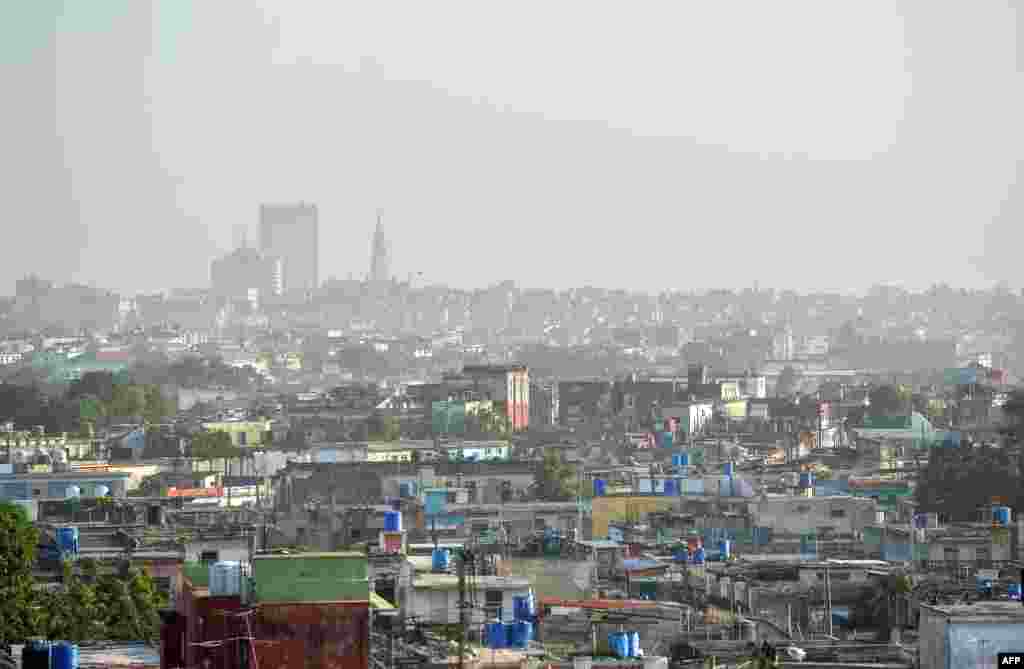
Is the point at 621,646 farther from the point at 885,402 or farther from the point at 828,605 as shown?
the point at 885,402

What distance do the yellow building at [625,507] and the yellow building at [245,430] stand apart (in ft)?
71.0

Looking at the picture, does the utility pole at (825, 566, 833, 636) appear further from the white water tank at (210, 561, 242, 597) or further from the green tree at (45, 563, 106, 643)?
the white water tank at (210, 561, 242, 597)

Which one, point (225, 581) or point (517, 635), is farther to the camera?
point (517, 635)

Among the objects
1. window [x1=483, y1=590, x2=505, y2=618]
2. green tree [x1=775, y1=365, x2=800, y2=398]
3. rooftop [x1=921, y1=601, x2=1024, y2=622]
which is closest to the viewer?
rooftop [x1=921, y1=601, x2=1024, y2=622]

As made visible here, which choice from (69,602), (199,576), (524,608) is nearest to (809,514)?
(524,608)

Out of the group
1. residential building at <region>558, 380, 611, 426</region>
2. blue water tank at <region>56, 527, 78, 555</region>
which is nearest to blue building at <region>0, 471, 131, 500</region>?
blue water tank at <region>56, 527, 78, 555</region>

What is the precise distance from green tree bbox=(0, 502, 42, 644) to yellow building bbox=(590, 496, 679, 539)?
12.6 meters

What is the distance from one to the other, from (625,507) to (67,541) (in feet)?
38.5

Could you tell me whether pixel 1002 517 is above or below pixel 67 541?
above

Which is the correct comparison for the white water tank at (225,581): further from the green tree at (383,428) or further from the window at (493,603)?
the green tree at (383,428)

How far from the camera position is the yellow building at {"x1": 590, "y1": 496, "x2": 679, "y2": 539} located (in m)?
41.5

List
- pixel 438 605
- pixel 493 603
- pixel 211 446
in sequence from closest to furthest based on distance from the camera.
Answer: pixel 438 605 < pixel 493 603 < pixel 211 446

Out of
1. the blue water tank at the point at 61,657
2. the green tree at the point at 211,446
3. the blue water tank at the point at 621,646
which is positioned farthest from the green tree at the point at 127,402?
the blue water tank at the point at 61,657

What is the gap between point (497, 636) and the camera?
77.4 feet
